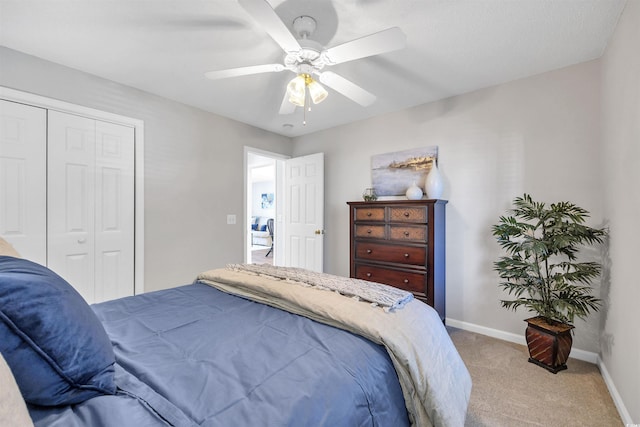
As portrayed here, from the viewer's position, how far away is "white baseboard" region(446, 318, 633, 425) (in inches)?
64.3

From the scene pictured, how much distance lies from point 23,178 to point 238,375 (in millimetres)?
2564

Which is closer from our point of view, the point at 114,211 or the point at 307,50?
the point at 307,50

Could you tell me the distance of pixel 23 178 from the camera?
7.26 ft

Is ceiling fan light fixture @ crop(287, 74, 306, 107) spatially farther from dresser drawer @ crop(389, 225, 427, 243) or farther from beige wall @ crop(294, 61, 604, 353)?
beige wall @ crop(294, 61, 604, 353)

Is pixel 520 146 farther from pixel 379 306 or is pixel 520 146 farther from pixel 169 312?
pixel 169 312

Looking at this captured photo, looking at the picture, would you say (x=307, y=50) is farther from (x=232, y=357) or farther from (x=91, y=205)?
(x=91, y=205)

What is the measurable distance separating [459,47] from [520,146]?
1.13 metres

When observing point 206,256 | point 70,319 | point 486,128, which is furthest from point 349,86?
point 206,256

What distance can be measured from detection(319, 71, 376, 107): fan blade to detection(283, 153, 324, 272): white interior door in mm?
1795

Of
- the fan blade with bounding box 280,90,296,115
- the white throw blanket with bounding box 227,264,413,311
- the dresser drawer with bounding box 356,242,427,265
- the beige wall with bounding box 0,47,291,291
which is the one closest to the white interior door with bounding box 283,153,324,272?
the beige wall with bounding box 0,47,291,291

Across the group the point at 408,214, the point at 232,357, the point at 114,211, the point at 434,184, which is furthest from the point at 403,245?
the point at 114,211

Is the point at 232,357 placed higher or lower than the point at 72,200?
lower

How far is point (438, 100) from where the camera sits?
307cm

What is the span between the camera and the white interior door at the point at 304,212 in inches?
153
